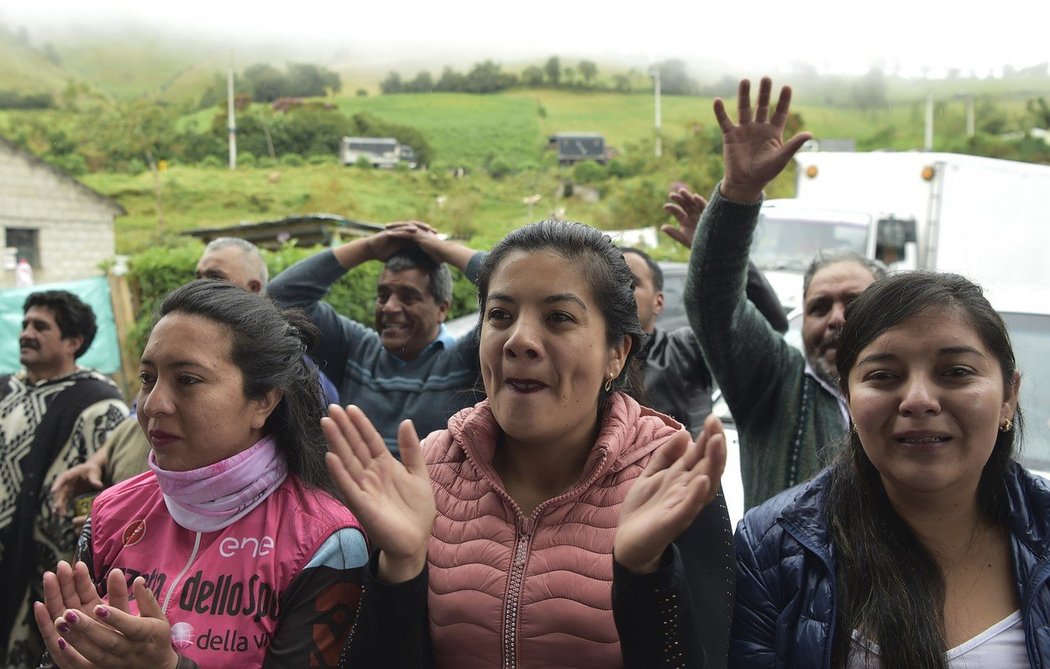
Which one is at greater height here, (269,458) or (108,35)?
(108,35)

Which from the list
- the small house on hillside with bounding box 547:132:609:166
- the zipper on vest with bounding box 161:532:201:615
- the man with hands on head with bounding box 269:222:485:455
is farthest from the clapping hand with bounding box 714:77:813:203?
the small house on hillside with bounding box 547:132:609:166

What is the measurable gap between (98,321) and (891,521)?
10.6 metres

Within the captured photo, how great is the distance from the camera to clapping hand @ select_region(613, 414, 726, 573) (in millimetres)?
1719

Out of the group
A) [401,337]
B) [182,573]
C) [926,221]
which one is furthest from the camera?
[926,221]

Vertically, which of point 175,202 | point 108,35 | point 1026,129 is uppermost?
point 108,35

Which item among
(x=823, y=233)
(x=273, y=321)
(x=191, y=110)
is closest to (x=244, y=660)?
(x=273, y=321)

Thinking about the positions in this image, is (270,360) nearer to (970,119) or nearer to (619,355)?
(619,355)

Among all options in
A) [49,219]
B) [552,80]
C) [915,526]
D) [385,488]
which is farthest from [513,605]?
[552,80]

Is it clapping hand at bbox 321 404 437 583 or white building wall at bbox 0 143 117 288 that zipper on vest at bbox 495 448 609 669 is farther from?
white building wall at bbox 0 143 117 288

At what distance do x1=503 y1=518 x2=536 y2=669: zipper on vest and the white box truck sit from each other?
1027 centimetres

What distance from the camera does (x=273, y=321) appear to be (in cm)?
254

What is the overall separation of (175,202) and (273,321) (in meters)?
54.2

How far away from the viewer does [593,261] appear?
86.6 inches

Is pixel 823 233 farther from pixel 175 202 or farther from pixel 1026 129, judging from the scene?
pixel 175 202
